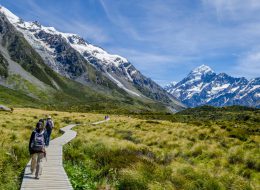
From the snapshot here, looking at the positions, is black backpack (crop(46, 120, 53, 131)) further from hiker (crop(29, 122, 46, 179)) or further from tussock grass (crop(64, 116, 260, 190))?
hiker (crop(29, 122, 46, 179))

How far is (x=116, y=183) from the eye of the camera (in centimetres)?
1364

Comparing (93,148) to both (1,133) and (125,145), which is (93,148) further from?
(1,133)

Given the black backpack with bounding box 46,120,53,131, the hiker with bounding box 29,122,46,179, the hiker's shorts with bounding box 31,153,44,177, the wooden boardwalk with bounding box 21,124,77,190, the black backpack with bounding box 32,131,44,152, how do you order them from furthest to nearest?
the black backpack with bounding box 46,120,53,131
the black backpack with bounding box 32,131,44,152
the hiker with bounding box 29,122,46,179
the hiker's shorts with bounding box 31,153,44,177
the wooden boardwalk with bounding box 21,124,77,190

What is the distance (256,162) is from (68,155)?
11263 millimetres

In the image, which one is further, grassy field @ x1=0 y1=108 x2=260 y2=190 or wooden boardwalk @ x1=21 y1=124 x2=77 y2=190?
grassy field @ x1=0 y1=108 x2=260 y2=190

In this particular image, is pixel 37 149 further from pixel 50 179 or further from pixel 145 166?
pixel 145 166

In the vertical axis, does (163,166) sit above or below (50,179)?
above

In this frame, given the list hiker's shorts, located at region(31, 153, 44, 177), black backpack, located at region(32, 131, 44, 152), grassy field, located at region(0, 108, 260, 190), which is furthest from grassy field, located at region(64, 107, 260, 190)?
black backpack, located at region(32, 131, 44, 152)

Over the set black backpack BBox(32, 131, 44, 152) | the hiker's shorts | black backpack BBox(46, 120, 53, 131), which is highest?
black backpack BBox(46, 120, 53, 131)

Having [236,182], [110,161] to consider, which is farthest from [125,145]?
[236,182]

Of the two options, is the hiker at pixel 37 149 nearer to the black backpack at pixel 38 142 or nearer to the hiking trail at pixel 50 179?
the black backpack at pixel 38 142

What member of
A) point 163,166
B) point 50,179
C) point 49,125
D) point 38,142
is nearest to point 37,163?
point 50,179

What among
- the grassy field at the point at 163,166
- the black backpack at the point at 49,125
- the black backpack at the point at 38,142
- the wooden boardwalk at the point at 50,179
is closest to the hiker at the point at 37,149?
the black backpack at the point at 38,142

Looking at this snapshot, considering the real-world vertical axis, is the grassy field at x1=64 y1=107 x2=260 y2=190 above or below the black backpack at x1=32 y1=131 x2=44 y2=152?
below
